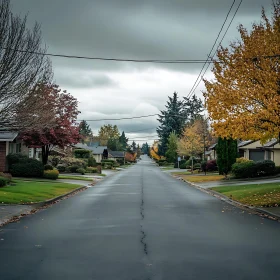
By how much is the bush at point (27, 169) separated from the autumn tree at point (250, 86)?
2107 cm

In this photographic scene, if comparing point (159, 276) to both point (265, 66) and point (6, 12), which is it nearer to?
point (6, 12)

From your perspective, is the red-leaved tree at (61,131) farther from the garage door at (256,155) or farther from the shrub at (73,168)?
the garage door at (256,155)

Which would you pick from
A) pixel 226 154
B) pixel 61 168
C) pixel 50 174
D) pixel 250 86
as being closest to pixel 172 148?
pixel 61 168

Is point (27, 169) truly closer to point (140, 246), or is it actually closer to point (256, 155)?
point (140, 246)

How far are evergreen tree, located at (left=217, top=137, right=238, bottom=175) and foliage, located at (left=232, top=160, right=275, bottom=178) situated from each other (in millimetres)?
4197

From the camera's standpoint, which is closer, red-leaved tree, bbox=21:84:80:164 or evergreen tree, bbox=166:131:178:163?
red-leaved tree, bbox=21:84:80:164

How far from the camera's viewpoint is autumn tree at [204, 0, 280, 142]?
59.5ft

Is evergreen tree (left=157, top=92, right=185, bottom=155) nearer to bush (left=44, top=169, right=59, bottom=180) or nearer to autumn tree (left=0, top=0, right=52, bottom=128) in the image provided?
bush (left=44, top=169, right=59, bottom=180)

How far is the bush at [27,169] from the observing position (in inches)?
1451

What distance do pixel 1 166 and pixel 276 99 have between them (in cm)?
2667

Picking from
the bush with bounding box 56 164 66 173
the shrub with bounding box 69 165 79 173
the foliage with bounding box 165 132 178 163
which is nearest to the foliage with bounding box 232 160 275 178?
the shrub with bounding box 69 165 79 173

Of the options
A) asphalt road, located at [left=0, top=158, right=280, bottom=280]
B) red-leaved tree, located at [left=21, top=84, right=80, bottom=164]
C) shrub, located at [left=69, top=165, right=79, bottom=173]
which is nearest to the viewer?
asphalt road, located at [left=0, top=158, right=280, bottom=280]

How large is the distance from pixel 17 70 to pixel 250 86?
32.2 feet

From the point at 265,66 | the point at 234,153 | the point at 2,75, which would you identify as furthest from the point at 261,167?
the point at 2,75
